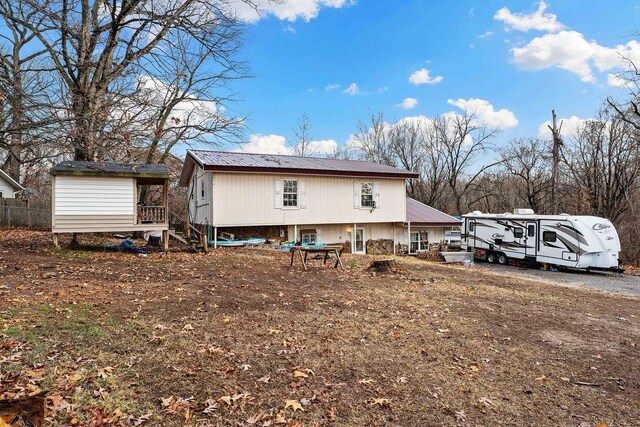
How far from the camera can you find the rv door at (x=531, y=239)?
18641 mm

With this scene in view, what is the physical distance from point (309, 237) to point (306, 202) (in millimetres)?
1889

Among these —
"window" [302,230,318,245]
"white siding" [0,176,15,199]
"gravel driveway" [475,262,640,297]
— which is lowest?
"gravel driveway" [475,262,640,297]

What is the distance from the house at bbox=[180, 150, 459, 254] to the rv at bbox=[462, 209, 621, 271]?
3330 millimetres

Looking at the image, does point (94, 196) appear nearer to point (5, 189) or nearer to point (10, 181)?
point (10, 181)

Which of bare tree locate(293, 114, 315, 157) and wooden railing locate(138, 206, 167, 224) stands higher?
bare tree locate(293, 114, 315, 157)

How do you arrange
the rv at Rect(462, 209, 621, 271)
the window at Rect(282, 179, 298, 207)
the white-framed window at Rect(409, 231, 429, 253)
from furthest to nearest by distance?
the white-framed window at Rect(409, 231, 429, 253)
the window at Rect(282, 179, 298, 207)
the rv at Rect(462, 209, 621, 271)

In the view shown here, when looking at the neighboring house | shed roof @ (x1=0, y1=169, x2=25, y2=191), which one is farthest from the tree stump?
the neighboring house

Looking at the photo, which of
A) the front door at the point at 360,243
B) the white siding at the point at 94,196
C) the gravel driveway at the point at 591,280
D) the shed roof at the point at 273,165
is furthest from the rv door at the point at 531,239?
the white siding at the point at 94,196

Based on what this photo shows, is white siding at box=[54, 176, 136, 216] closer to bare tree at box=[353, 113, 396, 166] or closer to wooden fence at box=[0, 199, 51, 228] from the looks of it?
wooden fence at box=[0, 199, 51, 228]

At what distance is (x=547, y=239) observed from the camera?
59.4ft

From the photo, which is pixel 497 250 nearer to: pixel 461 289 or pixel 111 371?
pixel 461 289

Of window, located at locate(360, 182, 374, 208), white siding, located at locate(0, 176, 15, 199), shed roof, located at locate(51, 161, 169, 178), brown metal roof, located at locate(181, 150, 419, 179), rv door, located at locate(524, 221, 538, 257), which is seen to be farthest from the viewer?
white siding, located at locate(0, 176, 15, 199)

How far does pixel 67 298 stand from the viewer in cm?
592

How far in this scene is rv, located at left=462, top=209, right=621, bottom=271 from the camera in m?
16.7
